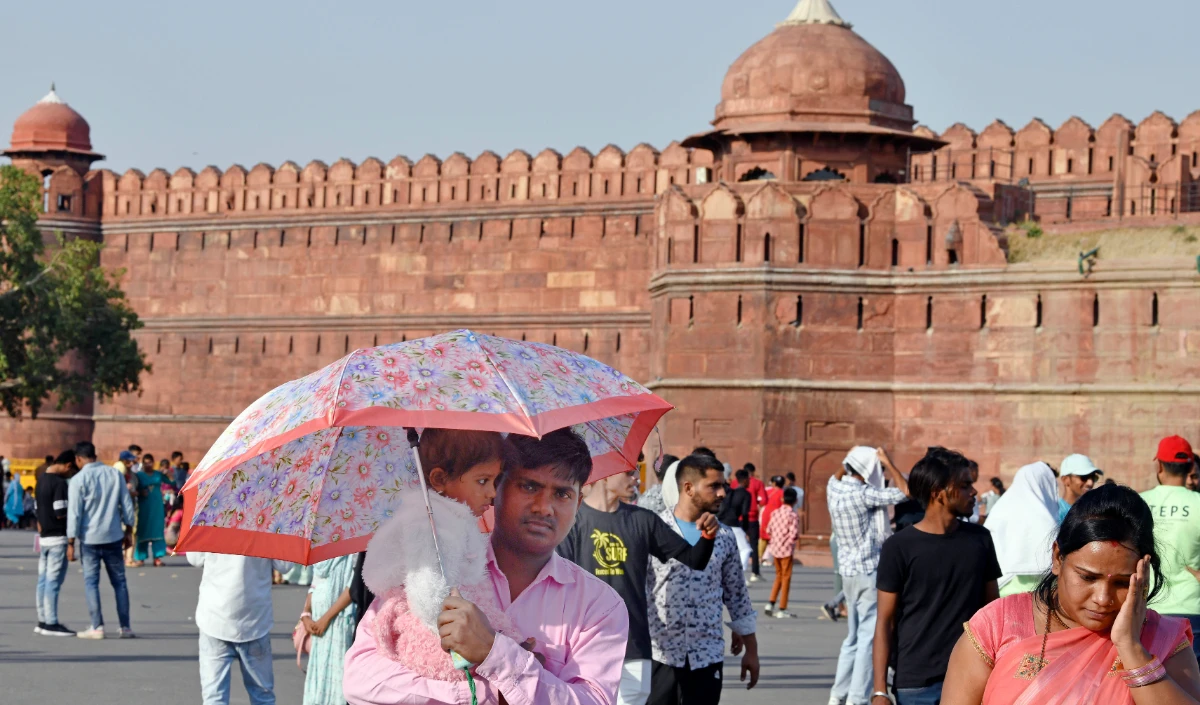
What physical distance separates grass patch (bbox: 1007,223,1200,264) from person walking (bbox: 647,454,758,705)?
13860 millimetres

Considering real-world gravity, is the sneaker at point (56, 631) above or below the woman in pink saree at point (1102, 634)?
below

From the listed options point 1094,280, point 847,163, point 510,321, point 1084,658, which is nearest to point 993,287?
point 1094,280

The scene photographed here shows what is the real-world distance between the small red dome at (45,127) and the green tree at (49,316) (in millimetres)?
4060

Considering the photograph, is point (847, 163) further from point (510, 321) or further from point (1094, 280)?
point (510, 321)

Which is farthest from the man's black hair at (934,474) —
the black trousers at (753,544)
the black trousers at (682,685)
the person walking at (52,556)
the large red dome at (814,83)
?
the large red dome at (814,83)

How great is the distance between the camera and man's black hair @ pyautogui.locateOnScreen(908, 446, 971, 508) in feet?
16.6

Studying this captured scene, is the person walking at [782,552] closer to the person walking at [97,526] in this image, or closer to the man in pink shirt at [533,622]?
the person walking at [97,526]

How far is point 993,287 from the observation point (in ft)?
62.6

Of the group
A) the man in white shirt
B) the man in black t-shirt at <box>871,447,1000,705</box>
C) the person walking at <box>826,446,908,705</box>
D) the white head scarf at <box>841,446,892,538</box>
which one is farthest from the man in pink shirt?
the white head scarf at <box>841,446,892,538</box>

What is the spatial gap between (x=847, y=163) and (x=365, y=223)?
11177 millimetres

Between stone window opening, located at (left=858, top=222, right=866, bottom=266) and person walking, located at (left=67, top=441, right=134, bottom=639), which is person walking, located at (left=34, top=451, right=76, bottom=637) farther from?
stone window opening, located at (left=858, top=222, right=866, bottom=266)

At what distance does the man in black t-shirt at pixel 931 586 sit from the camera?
5.01 m

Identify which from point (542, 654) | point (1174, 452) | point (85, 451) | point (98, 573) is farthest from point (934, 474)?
point (85, 451)

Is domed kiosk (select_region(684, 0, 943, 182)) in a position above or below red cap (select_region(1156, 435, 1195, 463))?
above
